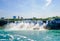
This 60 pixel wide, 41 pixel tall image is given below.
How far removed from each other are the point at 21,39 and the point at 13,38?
1.09ft

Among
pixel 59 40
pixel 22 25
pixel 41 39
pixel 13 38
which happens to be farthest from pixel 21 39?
pixel 22 25

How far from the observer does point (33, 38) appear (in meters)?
7.44

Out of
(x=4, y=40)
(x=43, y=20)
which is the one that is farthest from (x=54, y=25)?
(x=4, y=40)

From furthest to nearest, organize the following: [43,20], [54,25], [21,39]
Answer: [54,25]
[43,20]
[21,39]

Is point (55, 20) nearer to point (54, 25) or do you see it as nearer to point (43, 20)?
point (54, 25)

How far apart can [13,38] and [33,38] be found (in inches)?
31.5

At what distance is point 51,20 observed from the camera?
1300 centimetres

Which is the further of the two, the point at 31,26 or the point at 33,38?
the point at 31,26

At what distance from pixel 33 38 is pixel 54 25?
611cm

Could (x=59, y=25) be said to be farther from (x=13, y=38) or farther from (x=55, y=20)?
(x=13, y=38)

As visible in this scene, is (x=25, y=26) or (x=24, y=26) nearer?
(x=24, y=26)

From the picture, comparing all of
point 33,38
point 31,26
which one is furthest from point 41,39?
point 31,26

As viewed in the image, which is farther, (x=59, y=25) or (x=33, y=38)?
(x=59, y=25)

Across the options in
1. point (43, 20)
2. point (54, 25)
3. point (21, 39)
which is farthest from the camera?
point (54, 25)
